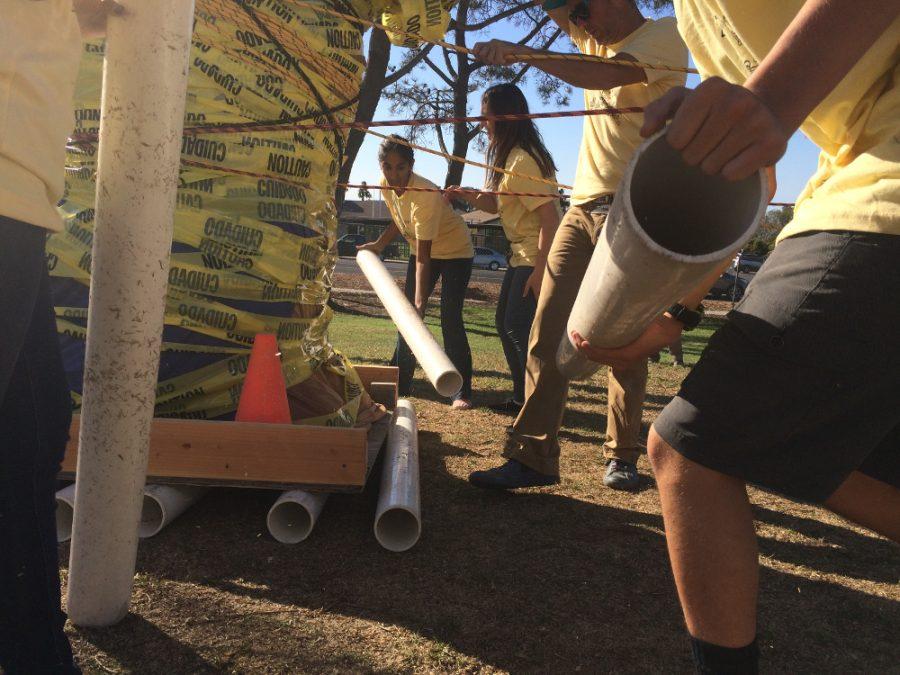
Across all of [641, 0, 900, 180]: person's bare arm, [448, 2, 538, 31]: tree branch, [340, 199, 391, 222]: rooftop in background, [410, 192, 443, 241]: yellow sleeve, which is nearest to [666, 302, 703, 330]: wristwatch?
[641, 0, 900, 180]: person's bare arm

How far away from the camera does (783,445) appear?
130 cm

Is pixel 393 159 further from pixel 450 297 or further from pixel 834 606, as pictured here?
pixel 834 606

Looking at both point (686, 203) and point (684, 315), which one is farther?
point (684, 315)

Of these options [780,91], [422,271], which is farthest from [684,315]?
[422,271]

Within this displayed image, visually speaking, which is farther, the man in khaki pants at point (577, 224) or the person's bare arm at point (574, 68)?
the man in khaki pants at point (577, 224)

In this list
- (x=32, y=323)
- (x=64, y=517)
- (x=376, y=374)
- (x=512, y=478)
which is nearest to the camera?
(x=32, y=323)

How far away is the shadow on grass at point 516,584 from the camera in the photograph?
2.13 metres

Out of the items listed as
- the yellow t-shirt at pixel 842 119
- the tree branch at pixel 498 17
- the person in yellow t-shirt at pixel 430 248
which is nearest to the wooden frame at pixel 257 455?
the yellow t-shirt at pixel 842 119

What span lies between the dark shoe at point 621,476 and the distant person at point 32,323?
102 inches

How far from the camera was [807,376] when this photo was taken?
4.15ft

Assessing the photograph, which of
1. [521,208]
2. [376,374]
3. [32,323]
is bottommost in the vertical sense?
[376,374]

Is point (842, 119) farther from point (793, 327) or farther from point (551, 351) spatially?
point (551, 351)

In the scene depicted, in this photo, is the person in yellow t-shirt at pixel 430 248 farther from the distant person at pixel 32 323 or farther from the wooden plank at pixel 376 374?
the distant person at pixel 32 323

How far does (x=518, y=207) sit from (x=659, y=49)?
78.5 inches
